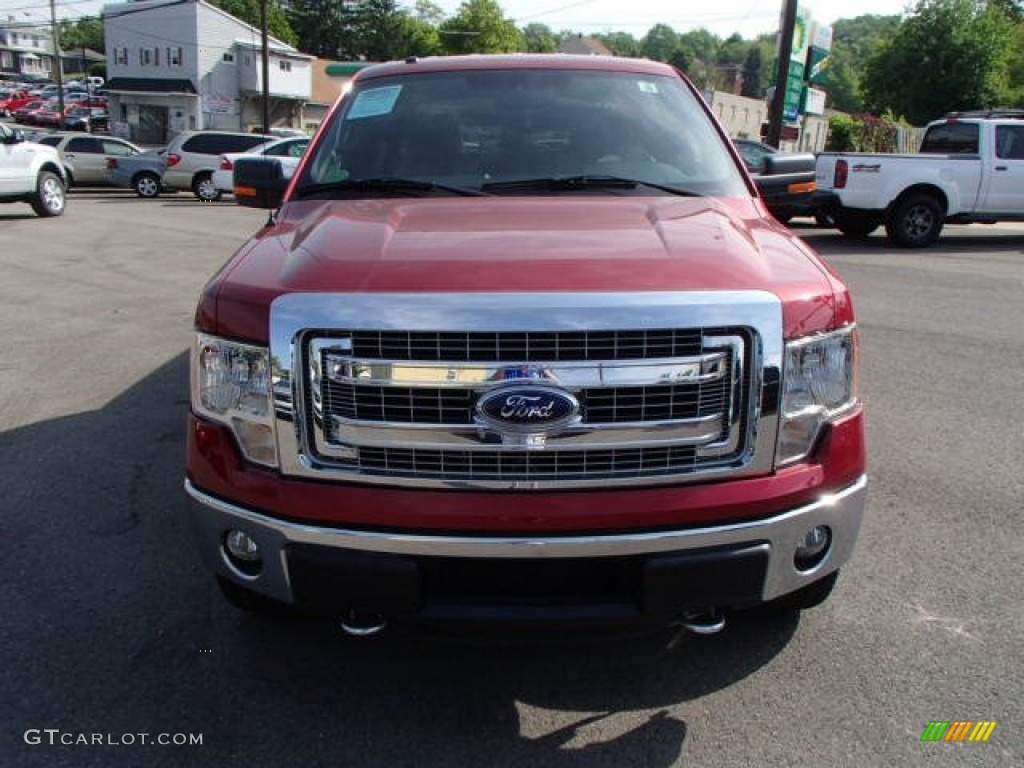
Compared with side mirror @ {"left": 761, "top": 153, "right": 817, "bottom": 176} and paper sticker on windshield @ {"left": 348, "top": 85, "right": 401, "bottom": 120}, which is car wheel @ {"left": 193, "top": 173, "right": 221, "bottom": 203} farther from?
side mirror @ {"left": 761, "top": 153, "right": 817, "bottom": 176}

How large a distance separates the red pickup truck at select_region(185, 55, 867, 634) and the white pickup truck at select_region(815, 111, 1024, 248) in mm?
11121

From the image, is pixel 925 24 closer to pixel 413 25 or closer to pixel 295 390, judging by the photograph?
pixel 295 390

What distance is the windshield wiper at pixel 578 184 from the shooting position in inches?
125

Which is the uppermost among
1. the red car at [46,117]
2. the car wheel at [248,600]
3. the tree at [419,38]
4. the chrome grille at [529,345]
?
the tree at [419,38]

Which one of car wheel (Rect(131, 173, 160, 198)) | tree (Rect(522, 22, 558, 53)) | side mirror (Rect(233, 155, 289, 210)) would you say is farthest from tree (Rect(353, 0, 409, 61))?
side mirror (Rect(233, 155, 289, 210))

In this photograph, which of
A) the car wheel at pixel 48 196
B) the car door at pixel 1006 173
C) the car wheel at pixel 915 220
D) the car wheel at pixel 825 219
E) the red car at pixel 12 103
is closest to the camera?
the car wheel at pixel 915 220

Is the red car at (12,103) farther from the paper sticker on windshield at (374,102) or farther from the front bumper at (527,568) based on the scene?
the front bumper at (527,568)

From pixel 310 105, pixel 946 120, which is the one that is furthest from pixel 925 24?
pixel 310 105

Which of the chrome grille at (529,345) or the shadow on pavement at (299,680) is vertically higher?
the chrome grille at (529,345)

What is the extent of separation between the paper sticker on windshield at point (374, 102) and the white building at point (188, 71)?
5382 centimetres

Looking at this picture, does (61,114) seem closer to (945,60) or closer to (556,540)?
(945,60)

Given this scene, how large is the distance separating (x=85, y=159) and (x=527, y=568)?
24495 mm

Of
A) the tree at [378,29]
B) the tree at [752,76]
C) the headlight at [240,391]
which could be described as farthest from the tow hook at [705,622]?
the tree at [752,76]

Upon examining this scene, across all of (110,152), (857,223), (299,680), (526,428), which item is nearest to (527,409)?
(526,428)
